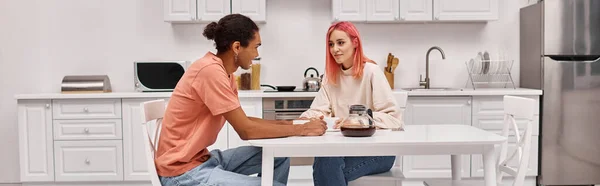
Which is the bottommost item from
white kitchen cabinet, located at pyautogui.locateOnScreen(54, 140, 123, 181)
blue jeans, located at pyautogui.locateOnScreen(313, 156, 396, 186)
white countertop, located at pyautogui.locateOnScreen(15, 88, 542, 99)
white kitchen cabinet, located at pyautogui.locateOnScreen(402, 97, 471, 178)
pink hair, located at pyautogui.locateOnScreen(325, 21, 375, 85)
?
white kitchen cabinet, located at pyautogui.locateOnScreen(54, 140, 123, 181)

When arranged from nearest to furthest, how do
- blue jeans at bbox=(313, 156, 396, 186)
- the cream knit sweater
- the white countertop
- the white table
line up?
the white table → blue jeans at bbox=(313, 156, 396, 186) → the cream knit sweater → the white countertop

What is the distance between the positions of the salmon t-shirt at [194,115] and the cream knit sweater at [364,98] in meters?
0.64

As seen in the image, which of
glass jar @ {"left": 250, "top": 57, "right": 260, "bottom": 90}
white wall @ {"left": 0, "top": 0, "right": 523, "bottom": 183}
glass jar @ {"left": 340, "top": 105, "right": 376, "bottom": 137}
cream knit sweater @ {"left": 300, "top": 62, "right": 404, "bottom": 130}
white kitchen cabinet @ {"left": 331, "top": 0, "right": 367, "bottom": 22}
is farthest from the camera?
white wall @ {"left": 0, "top": 0, "right": 523, "bottom": 183}

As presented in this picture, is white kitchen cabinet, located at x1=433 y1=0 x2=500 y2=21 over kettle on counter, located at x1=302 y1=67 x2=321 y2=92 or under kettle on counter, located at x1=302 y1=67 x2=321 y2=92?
over

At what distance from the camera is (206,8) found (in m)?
4.30

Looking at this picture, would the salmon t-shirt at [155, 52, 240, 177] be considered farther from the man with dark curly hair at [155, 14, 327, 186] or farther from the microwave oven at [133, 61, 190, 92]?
the microwave oven at [133, 61, 190, 92]

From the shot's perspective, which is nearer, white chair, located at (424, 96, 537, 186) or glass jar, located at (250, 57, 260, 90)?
white chair, located at (424, 96, 537, 186)

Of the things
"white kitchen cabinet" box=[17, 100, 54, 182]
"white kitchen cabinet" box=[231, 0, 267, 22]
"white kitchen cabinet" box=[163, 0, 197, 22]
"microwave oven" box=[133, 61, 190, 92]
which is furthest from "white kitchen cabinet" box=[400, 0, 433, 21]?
"white kitchen cabinet" box=[17, 100, 54, 182]

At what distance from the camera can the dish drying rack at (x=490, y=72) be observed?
4570 mm

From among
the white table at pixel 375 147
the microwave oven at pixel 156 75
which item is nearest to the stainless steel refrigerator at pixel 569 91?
the white table at pixel 375 147

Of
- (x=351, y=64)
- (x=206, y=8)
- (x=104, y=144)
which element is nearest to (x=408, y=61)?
(x=206, y=8)

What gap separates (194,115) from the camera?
2279mm

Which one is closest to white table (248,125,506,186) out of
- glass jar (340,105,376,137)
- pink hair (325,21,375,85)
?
glass jar (340,105,376,137)

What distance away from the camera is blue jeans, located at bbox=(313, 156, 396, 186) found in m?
2.39
